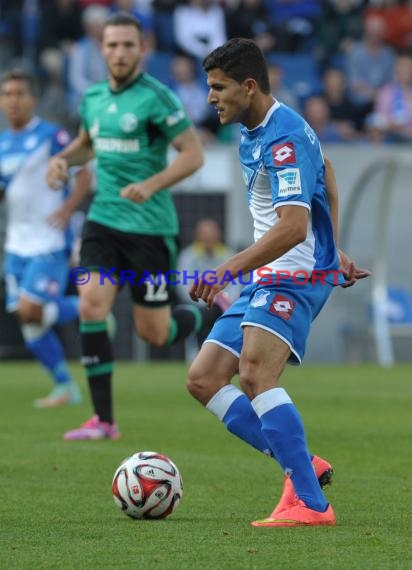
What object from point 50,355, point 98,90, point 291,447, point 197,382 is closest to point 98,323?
point 98,90

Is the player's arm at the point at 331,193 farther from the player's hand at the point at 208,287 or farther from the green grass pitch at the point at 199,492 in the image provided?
the green grass pitch at the point at 199,492

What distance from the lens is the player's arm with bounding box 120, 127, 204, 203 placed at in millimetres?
7891

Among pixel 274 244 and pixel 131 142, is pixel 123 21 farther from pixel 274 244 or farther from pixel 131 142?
pixel 274 244

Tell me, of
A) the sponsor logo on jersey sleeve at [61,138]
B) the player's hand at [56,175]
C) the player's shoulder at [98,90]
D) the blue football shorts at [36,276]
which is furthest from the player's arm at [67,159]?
the blue football shorts at [36,276]

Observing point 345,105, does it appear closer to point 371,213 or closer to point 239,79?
point 371,213

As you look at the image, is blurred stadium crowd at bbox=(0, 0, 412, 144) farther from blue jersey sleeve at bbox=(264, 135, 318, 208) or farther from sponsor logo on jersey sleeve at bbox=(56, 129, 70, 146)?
blue jersey sleeve at bbox=(264, 135, 318, 208)

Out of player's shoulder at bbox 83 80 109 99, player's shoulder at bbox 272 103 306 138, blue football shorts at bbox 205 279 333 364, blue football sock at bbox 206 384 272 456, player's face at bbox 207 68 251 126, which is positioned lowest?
blue football sock at bbox 206 384 272 456

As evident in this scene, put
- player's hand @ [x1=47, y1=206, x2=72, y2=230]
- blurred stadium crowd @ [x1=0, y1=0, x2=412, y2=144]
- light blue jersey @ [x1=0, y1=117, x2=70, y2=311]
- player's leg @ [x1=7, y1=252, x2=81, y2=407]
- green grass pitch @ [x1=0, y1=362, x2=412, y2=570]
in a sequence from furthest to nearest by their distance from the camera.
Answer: blurred stadium crowd @ [x1=0, y1=0, x2=412, y2=144] → light blue jersey @ [x1=0, y1=117, x2=70, y2=311] → player's leg @ [x1=7, y1=252, x2=81, y2=407] → player's hand @ [x1=47, y1=206, x2=72, y2=230] → green grass pitch @ [x1=0, y1=362, x2=412, y2=570]

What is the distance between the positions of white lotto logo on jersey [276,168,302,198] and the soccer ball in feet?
4.29

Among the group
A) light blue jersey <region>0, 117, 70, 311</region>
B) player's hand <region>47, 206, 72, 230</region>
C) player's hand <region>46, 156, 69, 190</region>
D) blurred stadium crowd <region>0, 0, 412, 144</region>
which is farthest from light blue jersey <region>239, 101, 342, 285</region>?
blurred stadium crowd <region>0, 0, 412, 144</region>

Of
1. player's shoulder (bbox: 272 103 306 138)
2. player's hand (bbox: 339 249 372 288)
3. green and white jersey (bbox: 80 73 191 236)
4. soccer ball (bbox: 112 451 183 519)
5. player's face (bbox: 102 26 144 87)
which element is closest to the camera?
player's shoulder (bbox: 272 103 306 138)

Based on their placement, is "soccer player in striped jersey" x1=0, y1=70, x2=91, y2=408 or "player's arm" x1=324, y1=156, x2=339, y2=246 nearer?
"player's arm" x1=324, y1=156, x2=339, y2=246

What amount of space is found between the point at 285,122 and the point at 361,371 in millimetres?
11799

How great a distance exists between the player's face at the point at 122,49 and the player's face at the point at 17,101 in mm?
2752
